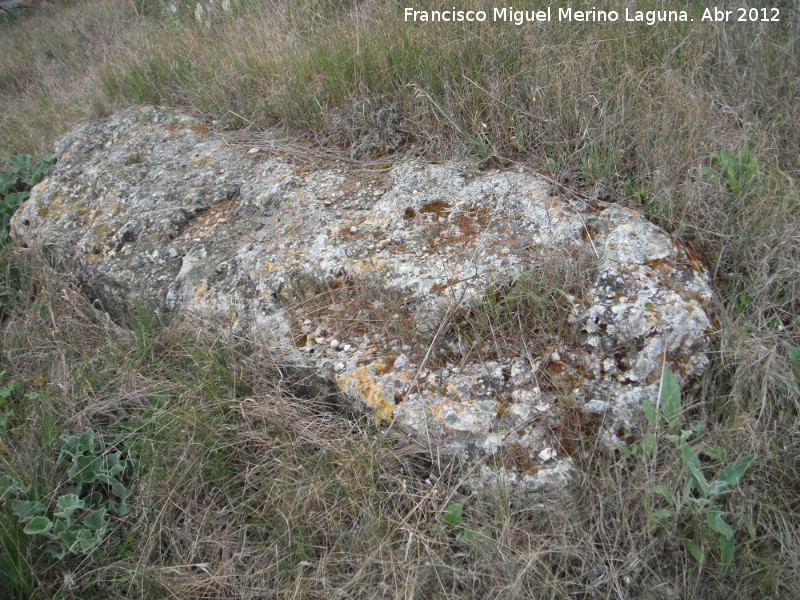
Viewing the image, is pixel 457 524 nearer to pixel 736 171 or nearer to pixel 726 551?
pixel 726 551

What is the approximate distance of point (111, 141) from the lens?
11.5 ft

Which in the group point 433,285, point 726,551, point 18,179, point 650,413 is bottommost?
point 726,551

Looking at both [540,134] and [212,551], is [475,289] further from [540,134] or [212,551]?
[212,551]

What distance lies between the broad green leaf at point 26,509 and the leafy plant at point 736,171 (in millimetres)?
2416

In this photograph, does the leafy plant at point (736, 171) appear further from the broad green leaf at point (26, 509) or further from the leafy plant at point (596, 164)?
the broad green leaf at point (26, 509)

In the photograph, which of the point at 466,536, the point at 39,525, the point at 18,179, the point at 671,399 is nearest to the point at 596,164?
the point at 671,399

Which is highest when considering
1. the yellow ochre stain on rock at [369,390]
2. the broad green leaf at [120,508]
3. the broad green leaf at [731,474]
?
the yellow ochre stain on rock at [369,390]

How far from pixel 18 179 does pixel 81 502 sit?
95.5 inches

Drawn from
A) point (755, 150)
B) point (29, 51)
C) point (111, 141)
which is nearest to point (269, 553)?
point (755, 150)

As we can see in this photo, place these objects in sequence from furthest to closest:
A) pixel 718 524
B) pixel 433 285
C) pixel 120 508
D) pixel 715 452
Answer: pixel 433 285 < pixel 120 508 < pixel 715 452 < pixel 718 524

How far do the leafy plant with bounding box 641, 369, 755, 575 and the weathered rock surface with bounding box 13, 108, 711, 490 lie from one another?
83 mm

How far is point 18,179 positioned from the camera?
3566 millimetres

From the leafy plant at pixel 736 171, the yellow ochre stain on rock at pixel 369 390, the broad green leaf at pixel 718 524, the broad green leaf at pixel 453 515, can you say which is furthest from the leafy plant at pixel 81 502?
the leafy plant at pixel 736 171

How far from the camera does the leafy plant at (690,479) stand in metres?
1.59
